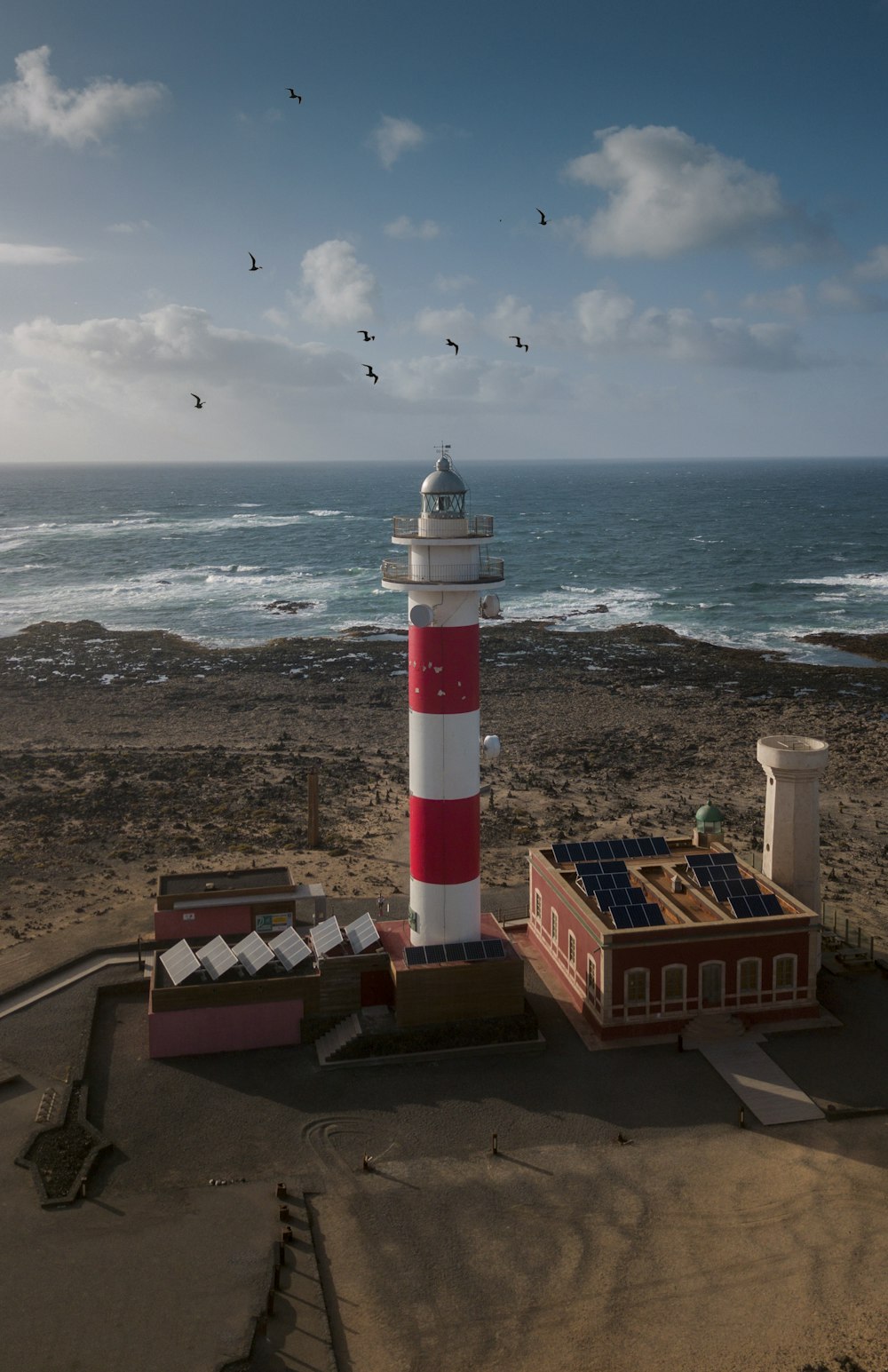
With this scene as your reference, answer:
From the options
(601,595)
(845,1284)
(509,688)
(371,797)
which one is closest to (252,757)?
(371,797)

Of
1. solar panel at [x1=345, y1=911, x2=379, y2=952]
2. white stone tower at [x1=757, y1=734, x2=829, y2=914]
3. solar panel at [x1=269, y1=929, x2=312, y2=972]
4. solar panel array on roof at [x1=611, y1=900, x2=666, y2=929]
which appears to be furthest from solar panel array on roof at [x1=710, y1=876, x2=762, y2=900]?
A: solar panel at [x1=269, y1=929, x2=312, y2=972]

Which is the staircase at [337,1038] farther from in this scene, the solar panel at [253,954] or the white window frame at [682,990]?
the white window frame at [682,990]

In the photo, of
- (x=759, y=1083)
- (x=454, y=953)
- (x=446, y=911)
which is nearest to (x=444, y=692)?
(x=446, y=911)

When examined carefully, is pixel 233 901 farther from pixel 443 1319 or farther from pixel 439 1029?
pixel 443 1319

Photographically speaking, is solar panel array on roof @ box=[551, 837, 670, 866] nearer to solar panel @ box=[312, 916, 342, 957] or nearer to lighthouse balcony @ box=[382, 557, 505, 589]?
solar panel @ box=[312, 916, 342, 957]

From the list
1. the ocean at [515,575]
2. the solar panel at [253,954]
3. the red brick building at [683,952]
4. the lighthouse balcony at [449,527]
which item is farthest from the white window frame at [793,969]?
the ocean at [515,575]

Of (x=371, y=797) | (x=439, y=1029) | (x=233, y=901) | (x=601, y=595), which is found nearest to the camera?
(x=439, y=1029)
